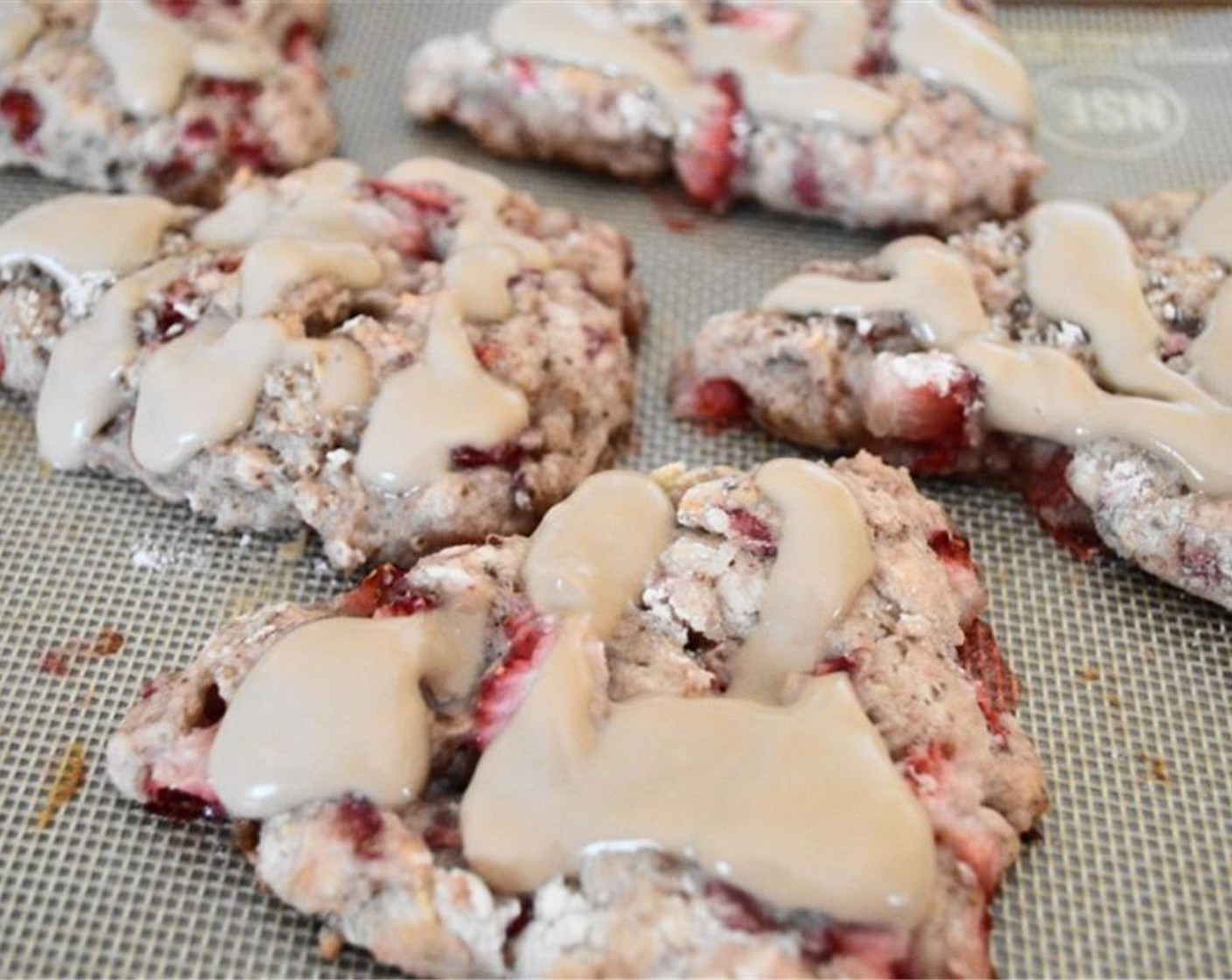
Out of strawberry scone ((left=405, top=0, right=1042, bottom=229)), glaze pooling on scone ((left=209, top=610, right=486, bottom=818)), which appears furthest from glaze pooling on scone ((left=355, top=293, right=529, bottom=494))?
strawberry scone ((left=405, top=0, right=1042, bottom=229))

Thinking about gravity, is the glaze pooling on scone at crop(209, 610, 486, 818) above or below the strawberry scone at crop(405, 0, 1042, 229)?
below

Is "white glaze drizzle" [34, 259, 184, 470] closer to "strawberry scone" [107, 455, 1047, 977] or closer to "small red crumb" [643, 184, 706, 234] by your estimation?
"strawberry scone" [107, 455, 1047, 977]

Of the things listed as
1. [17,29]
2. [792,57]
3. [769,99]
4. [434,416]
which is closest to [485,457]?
[434,416]

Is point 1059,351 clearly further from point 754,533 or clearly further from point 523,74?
point 523,74

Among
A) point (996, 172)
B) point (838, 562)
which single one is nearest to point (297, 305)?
point (838, 562)

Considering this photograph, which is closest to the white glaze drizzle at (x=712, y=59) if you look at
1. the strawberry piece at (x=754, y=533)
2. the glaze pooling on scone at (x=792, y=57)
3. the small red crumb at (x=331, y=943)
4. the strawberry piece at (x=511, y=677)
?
the glaze pooling on scone at (x=792, y=57)

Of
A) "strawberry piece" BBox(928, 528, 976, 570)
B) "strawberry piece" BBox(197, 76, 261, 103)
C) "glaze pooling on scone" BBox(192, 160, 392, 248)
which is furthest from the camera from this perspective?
"strawberry piece" BBox(197, 76, 261, 103)

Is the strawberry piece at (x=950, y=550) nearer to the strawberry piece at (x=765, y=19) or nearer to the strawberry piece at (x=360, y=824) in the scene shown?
the strawberry piece at (x=360, y=824)

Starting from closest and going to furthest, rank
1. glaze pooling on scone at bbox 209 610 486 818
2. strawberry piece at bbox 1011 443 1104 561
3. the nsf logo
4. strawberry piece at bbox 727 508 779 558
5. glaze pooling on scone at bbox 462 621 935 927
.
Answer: glaze pooling on scone at bbox 462 621 935 927
glaze pooling on scone at bbox 209 610 486 818
strawberry piece at bbox 727 508 779 558
strawberry piece at bbox 1011 443 1104 561
the nsf logo

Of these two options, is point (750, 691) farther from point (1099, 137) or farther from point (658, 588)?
point (1099, 137)
